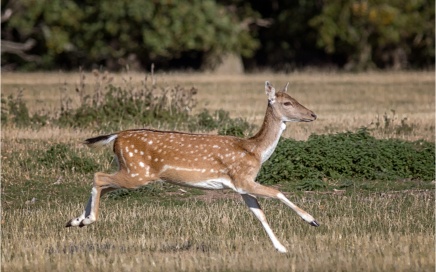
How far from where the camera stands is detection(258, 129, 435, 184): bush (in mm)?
18062

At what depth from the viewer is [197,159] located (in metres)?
12.4

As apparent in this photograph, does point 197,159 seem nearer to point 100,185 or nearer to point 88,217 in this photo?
point 100,185

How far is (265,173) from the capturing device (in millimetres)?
18062

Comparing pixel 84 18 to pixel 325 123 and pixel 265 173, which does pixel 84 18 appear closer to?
pixel 325 123

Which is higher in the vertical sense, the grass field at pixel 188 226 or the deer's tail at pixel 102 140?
the deer's tail at pixel 102 140

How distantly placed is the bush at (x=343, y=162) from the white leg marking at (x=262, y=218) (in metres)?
5.57

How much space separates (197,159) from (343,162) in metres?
6.32

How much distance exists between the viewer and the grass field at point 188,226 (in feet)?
36.5

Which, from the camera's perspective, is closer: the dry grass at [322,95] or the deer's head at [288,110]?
the deer's head at [288,110]

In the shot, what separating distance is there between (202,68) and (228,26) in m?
4.13

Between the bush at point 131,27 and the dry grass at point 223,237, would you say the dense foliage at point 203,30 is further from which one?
the dry grass at point 223,237

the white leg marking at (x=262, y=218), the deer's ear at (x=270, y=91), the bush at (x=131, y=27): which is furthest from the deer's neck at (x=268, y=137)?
the bush at (x=131, y=27)

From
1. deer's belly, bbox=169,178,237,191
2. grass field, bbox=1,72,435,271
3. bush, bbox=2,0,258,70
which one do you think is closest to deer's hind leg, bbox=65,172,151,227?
grass field, bbox=1,72,435,271

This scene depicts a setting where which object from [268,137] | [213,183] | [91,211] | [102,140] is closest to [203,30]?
[102,140]
